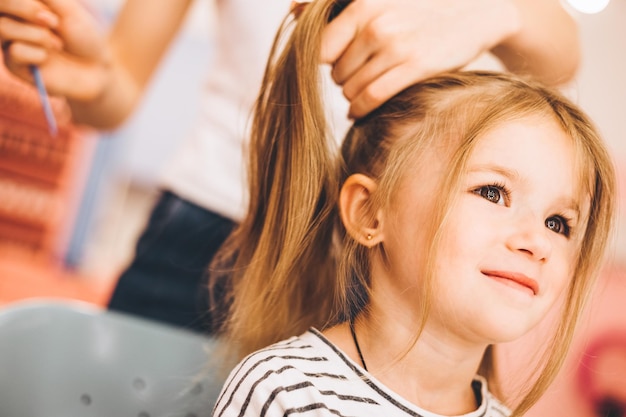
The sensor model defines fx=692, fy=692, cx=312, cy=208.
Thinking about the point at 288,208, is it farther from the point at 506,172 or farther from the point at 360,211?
the point at 506,172

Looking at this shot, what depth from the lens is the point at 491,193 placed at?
51 centimetres

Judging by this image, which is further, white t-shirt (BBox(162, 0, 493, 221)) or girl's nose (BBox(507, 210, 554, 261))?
white t-shirt (BBox(162, 0, 493, 221))

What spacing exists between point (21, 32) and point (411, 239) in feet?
1.26

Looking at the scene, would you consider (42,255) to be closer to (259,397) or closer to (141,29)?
(141,29)

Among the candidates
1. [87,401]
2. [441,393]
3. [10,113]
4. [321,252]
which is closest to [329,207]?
[321,252]

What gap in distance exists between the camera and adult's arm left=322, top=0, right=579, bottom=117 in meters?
0.54

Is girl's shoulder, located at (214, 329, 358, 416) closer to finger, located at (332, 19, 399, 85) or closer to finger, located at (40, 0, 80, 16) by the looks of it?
finger, located at (332, 19, 399, 85)

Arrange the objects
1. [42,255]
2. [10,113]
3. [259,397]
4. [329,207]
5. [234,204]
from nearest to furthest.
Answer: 1. [259,397]
2. [329,207]
3. [234,204]
4. [10,113]
5. [42,255]

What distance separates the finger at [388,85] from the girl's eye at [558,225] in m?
0.15

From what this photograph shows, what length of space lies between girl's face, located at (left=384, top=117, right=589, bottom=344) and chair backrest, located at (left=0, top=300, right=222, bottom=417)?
11.2 inches

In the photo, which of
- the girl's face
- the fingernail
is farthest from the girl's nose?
the fingernail

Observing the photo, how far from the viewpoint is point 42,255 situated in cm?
236

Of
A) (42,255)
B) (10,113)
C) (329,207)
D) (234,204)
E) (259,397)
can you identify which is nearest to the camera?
(259,397)

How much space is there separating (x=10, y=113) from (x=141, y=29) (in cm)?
149
